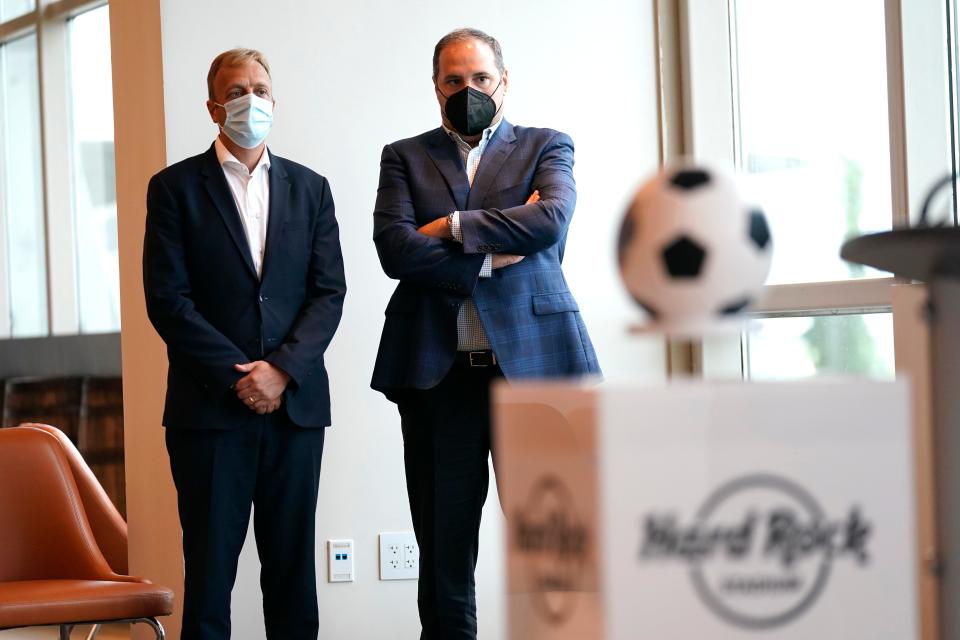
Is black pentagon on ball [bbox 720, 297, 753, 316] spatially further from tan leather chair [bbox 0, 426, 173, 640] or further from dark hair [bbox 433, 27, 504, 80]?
tan leather chair [bbox 0, 426, 173, 640]

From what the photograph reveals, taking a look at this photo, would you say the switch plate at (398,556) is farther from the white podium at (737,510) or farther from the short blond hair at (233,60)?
the white podium at (737,510)

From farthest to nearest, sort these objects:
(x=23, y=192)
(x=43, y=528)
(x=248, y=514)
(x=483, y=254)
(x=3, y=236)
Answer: (x=3, y=236)
(x=23, y=192)
(x=43, y=528)
(x=248, y=514)
(x=483, y=254)

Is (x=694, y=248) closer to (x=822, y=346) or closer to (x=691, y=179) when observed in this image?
(x=691, y=179)

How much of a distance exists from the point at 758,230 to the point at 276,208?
182 cm

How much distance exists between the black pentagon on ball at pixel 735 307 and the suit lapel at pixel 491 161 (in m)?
1.46

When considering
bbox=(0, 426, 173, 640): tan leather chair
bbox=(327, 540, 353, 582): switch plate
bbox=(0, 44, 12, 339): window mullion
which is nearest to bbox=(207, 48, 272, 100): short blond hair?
bbox=(0, 426, 173, 640): tan leather chair

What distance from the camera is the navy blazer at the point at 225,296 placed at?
9.12ft

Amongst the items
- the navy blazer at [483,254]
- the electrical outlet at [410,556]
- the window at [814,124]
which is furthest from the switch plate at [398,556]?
the window at [814,124]

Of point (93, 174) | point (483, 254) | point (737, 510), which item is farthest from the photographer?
point (93, 174)

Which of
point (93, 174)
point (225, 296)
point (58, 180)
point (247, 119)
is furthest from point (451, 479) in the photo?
point (58, 180)

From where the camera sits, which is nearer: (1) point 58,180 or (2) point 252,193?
(2) point 252,193

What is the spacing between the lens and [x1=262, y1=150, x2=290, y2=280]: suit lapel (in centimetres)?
287

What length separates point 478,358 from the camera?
8.81 feet

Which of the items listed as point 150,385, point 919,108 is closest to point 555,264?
point 919,108
